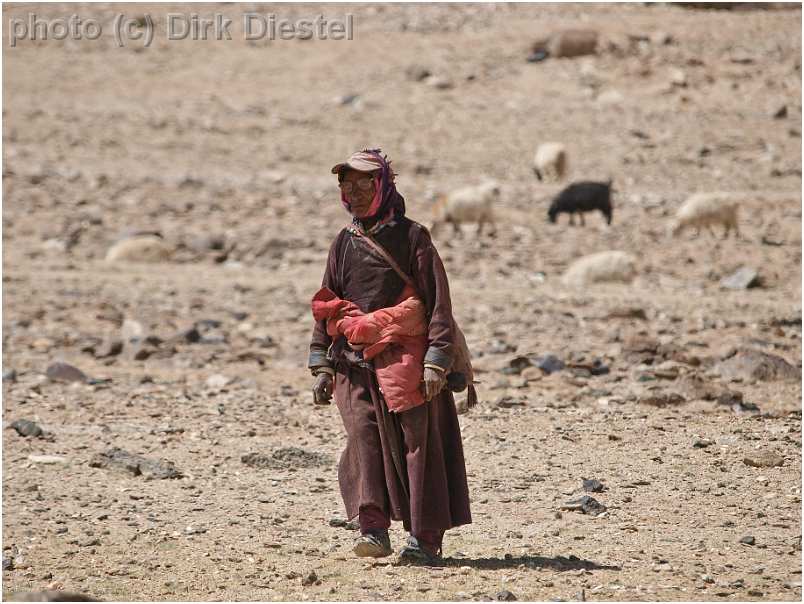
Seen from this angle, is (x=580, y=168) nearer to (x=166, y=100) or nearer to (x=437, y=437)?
(x=166, y=100)

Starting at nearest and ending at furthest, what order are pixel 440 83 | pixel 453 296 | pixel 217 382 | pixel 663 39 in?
pixel 217 382 < pixel 453 296 < pixel 440 83 < pixel 663 39

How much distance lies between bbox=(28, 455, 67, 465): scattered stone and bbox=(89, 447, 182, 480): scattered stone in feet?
0.68

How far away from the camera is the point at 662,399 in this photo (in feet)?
26.1

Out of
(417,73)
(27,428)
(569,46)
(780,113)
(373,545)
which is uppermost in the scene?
(569,46)

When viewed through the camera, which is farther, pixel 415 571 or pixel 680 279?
pixel 680 279

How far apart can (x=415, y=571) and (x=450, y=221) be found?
1111 centimetres

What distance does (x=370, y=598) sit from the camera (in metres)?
4.47

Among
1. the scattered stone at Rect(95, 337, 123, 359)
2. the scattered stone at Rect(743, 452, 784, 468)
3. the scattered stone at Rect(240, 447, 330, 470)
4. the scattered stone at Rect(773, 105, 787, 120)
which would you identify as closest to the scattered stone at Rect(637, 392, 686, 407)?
the scattered stone at Rect(743, 452, 784, 468)

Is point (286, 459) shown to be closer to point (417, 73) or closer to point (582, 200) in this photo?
point (582, 200)

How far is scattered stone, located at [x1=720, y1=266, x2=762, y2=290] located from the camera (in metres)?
12.9

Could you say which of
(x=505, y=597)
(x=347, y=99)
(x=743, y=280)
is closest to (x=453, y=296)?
(x=743, y=280)

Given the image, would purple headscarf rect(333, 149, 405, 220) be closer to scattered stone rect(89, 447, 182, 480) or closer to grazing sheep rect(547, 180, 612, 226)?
scattered stone rect(89, 447, 182, 480)

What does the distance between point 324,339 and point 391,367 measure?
0.33 meters

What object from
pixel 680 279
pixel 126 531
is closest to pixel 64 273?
pixel 680 279
